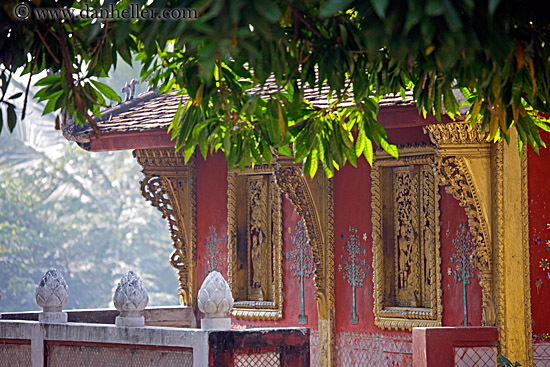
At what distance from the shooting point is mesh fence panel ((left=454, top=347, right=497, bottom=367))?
24.9 feet

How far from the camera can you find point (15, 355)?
862 cm

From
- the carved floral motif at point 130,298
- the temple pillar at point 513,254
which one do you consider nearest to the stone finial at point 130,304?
the carved floral motif at point 130,298

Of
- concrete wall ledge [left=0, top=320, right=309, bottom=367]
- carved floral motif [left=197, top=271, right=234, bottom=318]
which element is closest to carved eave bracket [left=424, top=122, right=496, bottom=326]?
concrete wall ledge [left=0, top=320, right=309, bottom=367]

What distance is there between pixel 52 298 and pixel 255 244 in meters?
2.85

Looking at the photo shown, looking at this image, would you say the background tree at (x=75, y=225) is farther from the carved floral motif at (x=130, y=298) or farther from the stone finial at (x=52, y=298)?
the carved floral motif at (x=130, y=298)

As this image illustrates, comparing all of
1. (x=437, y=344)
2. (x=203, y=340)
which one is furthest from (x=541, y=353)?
(x=203, y=340)

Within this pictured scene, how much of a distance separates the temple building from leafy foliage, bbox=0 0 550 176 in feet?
7.61

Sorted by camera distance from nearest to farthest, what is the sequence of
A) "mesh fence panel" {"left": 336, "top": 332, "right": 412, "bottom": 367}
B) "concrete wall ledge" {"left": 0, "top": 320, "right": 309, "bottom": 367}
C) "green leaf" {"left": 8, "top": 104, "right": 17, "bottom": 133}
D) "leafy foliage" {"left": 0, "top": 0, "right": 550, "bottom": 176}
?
1. "leafy foliage" {"left": 0, "top": 0, "right": 550, "bottom": 176}
2. "green leaf" {"left": 8, "top": 104, "right": 17, "bottom": 133}
3. "concrete wall ledge" {"left": 0, "top": 320, "right": 309, "bottom": 367}
4. "mesh fence panel" {"left": 336, "top": 332, "right": 412, "bottom": 367}

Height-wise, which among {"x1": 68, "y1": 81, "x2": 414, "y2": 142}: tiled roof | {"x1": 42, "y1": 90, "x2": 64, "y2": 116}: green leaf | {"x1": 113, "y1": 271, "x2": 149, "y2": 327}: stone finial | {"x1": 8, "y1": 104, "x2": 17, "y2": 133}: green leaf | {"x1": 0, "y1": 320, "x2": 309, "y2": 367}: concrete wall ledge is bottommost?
{"x1": 0, "y1": 320, "x2": 309, "y2": 367}: concrete wall ledge

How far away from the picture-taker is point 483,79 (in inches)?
144

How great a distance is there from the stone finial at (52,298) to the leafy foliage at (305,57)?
4424 millimetres

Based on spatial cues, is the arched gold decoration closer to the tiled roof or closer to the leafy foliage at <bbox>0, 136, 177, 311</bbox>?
the tiled roof

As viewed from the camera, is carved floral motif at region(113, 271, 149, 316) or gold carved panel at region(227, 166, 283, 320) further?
gold carved panel at region(227, 166, 283, 320)

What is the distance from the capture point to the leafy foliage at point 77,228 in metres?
33.0
